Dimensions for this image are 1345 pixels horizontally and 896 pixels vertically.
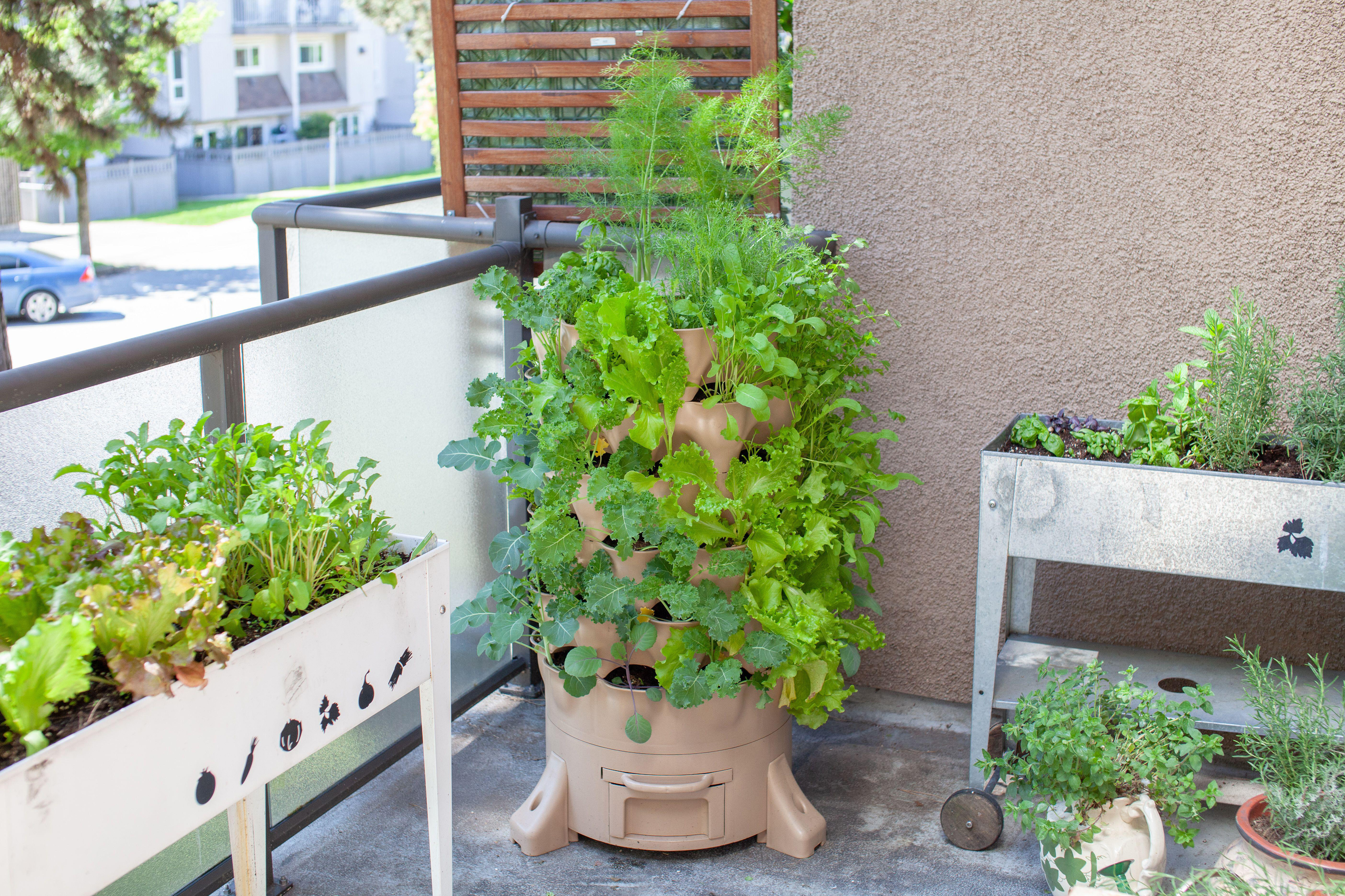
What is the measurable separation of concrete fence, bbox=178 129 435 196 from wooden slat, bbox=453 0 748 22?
21793 millimetres

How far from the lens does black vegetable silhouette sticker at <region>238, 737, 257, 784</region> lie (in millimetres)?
1375

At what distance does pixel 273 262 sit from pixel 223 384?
3.70 feet

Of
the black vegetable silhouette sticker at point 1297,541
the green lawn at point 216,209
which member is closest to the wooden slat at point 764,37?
the black vegetable silhouette sticker at point 1297,541

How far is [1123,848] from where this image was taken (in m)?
2.03

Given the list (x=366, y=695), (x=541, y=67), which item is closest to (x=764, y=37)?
(x=541, y=67)

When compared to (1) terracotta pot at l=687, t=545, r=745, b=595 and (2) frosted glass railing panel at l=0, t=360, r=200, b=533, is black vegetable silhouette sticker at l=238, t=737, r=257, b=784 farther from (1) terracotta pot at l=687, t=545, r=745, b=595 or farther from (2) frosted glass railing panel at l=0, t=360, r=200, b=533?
(1) terracotta pot at l=687, t=545, r=745, b=595

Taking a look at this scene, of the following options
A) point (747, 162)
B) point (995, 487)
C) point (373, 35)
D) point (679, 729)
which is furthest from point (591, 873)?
point (373, 35)

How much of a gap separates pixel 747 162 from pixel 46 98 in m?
4.81

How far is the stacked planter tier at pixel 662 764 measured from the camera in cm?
214

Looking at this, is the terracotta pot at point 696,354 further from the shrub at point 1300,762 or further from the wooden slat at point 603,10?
the shrub at point 1300,762

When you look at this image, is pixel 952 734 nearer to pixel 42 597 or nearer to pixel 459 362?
pixel 459 362

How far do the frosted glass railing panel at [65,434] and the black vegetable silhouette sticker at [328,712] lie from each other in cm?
47

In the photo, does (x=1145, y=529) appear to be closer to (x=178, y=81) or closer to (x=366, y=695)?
(x=366, y=695)

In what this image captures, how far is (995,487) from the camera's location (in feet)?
7.32
